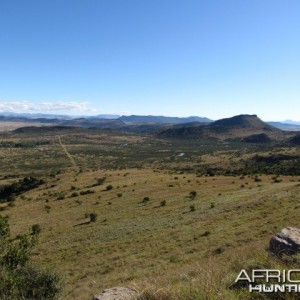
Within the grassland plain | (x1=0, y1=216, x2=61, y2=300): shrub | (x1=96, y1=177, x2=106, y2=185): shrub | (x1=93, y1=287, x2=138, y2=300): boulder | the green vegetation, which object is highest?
(x1=93, y1=287, x2=138, y2=300): boulder

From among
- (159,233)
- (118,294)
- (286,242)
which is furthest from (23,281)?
(159,233)

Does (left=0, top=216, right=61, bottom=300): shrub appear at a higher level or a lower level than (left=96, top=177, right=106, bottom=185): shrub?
higher

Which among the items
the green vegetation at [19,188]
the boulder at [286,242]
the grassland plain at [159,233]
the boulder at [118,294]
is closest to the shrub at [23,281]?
the grassland plain at [159,233]

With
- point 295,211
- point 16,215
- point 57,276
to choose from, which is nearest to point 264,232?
point 295,211

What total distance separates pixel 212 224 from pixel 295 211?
7.74 metres

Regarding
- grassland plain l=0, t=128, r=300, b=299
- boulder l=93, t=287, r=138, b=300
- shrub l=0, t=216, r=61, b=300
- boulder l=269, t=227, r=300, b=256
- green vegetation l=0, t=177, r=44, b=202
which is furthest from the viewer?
green vegetation l=0, t=177, r=44, b=202

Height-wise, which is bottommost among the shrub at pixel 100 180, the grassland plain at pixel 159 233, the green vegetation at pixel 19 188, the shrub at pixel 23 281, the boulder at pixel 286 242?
the green vegetation at pixel 19 188

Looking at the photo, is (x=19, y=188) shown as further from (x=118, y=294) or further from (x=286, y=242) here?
(x=286, y=242)

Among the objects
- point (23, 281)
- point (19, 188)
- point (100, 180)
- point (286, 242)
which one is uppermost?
point (286, 242)

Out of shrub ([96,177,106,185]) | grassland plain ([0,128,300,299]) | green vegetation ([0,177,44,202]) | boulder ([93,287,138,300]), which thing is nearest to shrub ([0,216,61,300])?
grassland plain ([0,128,300,299])

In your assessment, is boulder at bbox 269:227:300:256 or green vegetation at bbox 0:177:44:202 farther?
green vegetation at bbox 0:177:44:202

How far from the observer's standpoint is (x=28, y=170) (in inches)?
5143

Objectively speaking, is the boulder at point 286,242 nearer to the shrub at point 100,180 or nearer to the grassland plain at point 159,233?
the grassland plain at point 159,233

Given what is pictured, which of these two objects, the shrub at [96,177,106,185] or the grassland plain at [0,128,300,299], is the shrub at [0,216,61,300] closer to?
the grassland plain at [0,128,300,299]
